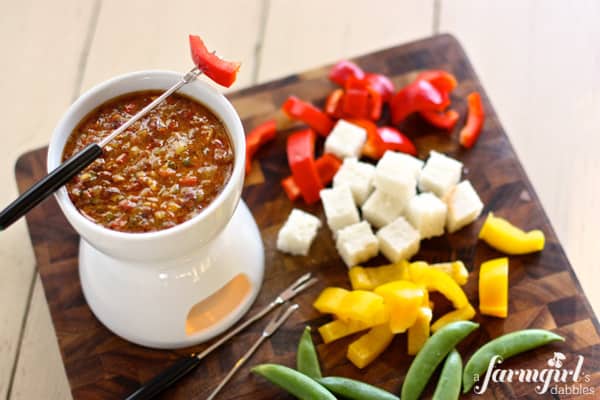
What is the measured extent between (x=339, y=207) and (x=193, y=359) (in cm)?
81

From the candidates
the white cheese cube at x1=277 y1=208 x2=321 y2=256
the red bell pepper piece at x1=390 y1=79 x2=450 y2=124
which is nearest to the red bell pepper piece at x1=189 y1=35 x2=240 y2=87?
the white cheese cube at x1=277 y1=208 x2=321 y2=256

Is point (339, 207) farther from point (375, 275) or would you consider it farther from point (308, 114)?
point (308, 114)

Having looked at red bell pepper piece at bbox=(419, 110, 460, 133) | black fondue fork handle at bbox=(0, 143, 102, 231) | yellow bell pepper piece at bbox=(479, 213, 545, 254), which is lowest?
yellow bell pepper piece at bbox=(479, 213, 545, 254)

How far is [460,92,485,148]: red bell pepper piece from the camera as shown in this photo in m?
3.36

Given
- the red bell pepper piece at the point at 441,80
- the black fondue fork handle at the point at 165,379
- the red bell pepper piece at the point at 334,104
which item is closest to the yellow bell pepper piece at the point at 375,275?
the black fondue fork handle at the point at 165,379

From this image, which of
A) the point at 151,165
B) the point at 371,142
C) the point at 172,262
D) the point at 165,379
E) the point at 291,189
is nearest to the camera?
the point at 151,165

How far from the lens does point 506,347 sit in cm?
280

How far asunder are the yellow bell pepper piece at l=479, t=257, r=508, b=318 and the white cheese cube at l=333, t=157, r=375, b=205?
0.58 meters

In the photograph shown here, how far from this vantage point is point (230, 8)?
13.8 feet

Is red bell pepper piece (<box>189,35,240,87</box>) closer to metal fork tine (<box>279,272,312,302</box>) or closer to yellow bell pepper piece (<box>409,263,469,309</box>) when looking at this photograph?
metal fork tine (<box>279,272,312,302</box>)

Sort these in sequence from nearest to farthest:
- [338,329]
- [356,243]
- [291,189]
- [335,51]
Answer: [338,329]
[356,243]
[291,189]
[335,51]

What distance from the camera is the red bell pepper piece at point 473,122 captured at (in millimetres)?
3355

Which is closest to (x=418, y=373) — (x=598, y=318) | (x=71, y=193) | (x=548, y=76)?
(x=598, y=318)

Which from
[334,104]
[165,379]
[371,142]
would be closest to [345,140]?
[371,142]
